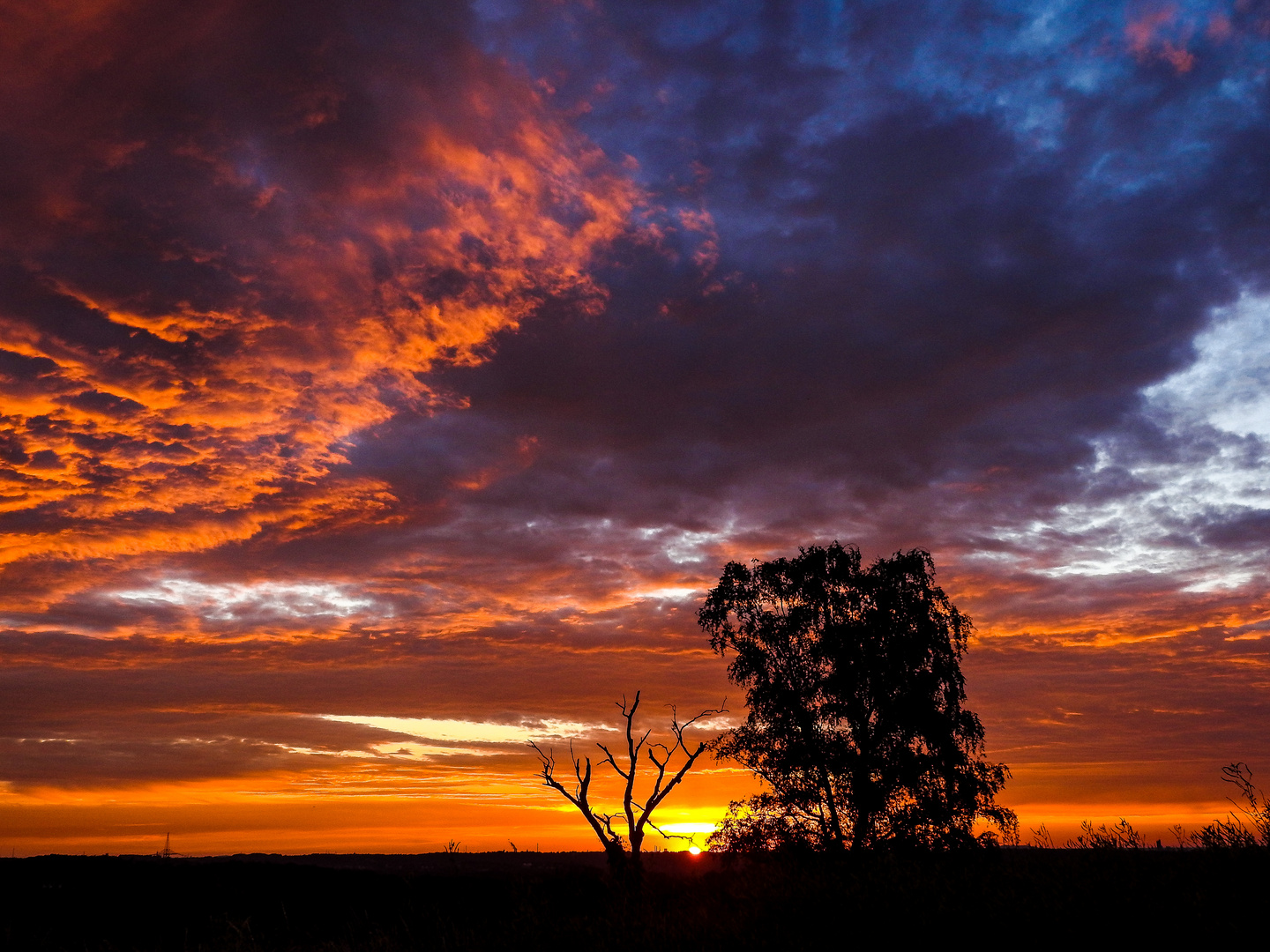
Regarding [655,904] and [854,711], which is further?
[854,711]

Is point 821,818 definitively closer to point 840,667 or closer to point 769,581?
point 840,667

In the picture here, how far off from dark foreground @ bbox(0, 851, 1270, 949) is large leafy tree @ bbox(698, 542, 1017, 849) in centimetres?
327

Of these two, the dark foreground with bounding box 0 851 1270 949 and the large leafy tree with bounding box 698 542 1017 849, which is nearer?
the dark foreground with bounding box 0 851 1270 949

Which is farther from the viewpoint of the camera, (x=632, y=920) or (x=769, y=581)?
(x=769, y=581)

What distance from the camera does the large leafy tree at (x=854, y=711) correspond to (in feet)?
97.5

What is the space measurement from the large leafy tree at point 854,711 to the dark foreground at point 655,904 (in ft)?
10.7

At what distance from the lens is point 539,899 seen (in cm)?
2005

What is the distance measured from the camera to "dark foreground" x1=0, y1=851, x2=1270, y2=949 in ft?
38.2

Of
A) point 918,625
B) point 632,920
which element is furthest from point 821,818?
point 632,920

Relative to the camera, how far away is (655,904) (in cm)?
1973

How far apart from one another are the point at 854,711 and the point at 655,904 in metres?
13.7

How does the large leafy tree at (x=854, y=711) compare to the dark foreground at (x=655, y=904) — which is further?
the large leafy tree at (x=854, y=711)

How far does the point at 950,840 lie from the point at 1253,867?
58.9 feet

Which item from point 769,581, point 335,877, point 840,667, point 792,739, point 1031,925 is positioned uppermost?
point 769,581
